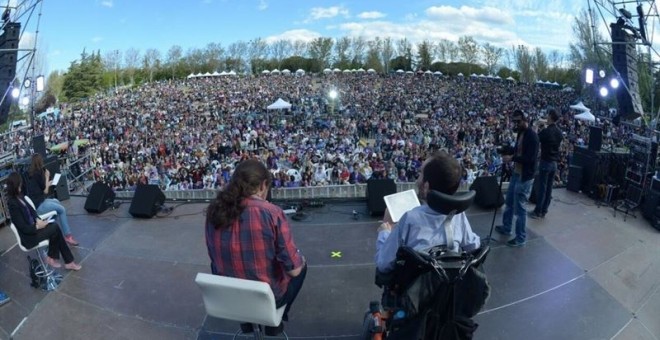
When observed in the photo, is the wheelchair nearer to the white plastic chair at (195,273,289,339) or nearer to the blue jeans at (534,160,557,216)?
the white plastic chair at (195,273,289,339)

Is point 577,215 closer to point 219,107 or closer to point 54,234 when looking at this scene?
point 54,234

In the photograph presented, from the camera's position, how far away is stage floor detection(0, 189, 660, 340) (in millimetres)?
3396

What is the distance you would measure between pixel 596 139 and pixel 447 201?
6247mm

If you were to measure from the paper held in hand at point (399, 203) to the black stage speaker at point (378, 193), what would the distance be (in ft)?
9.69

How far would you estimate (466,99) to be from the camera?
35.2 meters

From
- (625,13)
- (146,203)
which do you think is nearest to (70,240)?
(146,203)

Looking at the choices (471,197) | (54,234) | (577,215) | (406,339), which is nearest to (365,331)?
(406,339)

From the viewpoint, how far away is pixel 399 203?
9.36 feet

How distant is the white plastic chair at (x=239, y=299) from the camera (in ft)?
7.13

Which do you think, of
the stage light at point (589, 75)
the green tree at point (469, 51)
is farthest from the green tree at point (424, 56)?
the stage light at point (589, 75)

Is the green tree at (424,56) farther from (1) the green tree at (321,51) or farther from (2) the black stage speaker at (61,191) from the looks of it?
(2) the black stage speaker at (61,191)

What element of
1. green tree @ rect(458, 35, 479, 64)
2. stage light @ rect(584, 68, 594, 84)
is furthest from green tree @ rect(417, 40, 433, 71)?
stage light @ rect(584, 68, 594, 84)

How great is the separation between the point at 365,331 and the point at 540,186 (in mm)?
3916

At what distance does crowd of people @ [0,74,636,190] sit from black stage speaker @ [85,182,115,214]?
212 centimetres
